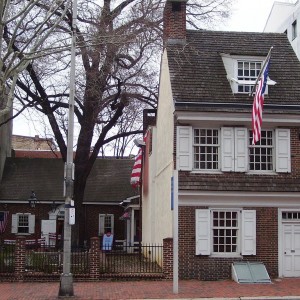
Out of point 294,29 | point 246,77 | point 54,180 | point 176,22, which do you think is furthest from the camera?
point 294,29

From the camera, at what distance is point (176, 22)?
23734 mm

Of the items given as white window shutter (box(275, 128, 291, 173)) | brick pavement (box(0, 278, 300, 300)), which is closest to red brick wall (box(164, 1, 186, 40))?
white window shutter (box(275, 128, 291, 173))

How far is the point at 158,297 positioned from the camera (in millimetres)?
15961

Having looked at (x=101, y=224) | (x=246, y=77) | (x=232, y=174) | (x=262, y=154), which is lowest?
(x=101, y=224)

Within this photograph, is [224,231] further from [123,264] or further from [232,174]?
[123,264]

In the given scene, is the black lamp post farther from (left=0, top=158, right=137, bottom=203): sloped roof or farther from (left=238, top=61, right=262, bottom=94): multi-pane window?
(left=238, top=61, right=262, bottom=94): multi-pane window

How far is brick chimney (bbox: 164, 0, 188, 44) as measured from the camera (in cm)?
2355

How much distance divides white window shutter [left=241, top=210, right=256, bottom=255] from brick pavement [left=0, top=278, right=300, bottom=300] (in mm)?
1321

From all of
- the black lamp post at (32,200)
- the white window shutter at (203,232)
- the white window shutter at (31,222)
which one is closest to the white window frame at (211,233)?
the white window shutter at (203,232)

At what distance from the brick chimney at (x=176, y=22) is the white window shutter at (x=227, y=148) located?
507 centimetres

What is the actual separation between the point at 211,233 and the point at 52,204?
1885 cm

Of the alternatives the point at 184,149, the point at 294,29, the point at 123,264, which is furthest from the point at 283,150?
the point at 294,29

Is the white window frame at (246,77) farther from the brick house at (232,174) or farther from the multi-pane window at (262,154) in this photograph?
the multi-pane window at (262,154)

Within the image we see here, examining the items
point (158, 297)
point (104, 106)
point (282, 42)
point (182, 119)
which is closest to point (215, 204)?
point (182, 119)
